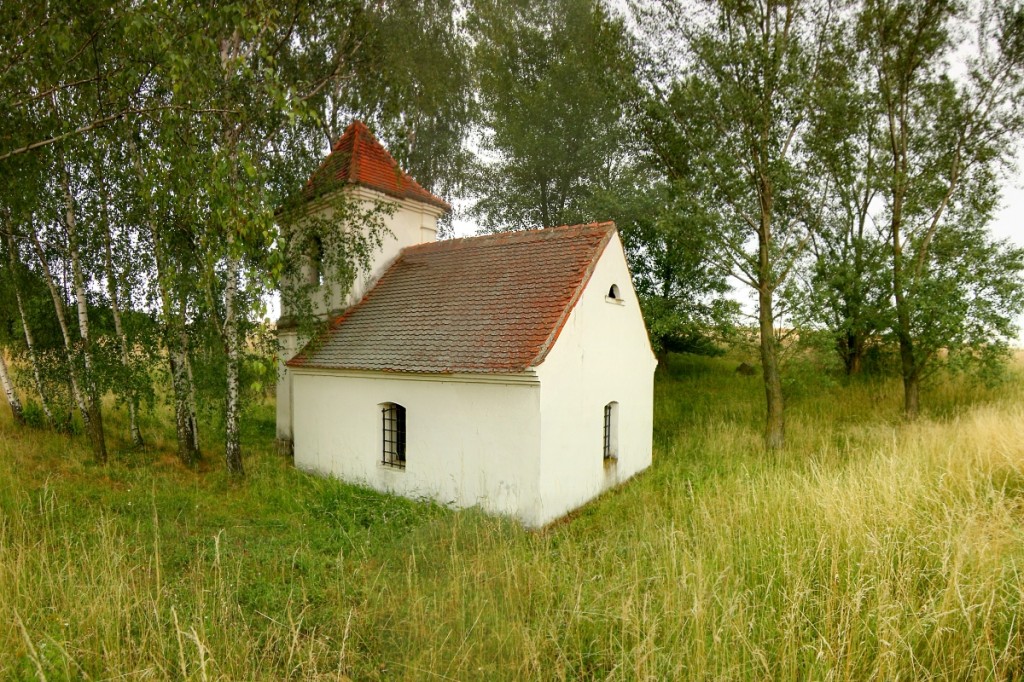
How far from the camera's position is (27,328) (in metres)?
10.6

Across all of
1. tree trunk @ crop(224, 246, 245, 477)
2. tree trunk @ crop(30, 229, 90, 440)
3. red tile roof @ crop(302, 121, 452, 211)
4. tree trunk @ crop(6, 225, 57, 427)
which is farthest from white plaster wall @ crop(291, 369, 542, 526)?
tree trunk @ crop(6, 225, 57, 427)

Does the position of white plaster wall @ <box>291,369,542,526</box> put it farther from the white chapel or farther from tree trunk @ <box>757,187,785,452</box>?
A: tree trunk @ <box>757,187,785,452</box>

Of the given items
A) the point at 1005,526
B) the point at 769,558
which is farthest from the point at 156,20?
the point at 1005,526

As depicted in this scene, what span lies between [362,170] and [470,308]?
525 cm

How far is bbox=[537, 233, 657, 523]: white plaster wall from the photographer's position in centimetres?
873

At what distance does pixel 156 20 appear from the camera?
5.45 m

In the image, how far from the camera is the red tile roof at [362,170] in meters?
11.2

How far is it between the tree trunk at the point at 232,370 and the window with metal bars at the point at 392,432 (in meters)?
3.11

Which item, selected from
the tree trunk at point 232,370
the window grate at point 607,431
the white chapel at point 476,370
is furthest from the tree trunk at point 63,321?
the window grate at point 607,431

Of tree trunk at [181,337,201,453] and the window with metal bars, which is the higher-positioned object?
tree trunk at [181,337,201,453]

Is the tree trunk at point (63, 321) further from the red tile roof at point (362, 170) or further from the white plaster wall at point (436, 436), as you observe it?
the red tile roof at point (362, 170)

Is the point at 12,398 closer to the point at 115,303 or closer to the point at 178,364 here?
the point at 115,303

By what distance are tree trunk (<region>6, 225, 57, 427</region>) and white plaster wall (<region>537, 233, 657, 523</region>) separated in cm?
1070

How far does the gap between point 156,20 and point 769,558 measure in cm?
847
